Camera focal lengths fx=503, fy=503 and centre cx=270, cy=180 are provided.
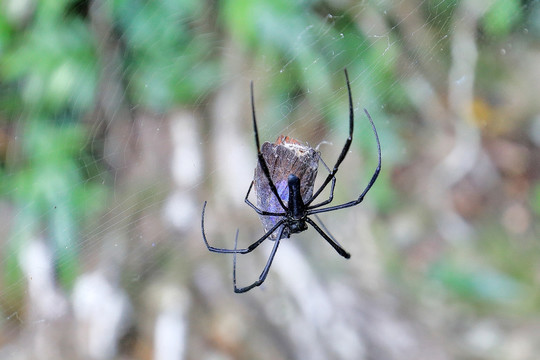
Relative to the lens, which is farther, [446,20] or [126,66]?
[126,66]

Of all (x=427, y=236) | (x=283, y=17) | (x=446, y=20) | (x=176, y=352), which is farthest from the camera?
(x=427, y=236)

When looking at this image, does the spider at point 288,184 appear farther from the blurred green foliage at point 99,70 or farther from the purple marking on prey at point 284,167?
the blurred green foliage at point 99,70

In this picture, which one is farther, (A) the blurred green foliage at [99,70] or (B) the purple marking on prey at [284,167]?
(A) the blurred green foliage at [99,70]

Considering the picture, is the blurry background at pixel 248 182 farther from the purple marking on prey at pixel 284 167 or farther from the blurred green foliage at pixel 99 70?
the purple marking on prey at pixel 284 167

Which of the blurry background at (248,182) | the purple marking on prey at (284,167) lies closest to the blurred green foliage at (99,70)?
the blurry background at (248,182)

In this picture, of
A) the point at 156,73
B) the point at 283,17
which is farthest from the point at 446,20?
the point at 156,73

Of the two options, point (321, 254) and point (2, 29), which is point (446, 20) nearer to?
point (321, 254)

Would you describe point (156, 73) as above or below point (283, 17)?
below
